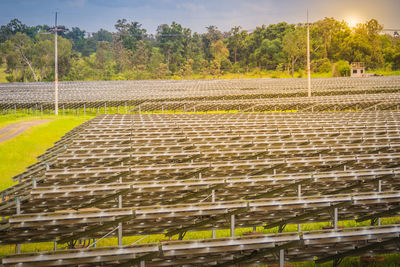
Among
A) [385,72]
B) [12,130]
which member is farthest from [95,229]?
[385,72]

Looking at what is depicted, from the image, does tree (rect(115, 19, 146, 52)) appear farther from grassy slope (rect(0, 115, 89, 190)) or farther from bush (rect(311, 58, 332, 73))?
grassy slope (rect(0, 115, 89, 190))

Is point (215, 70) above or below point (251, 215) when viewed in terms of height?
above

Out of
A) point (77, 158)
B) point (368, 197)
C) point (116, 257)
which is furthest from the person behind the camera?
point (77, 158)

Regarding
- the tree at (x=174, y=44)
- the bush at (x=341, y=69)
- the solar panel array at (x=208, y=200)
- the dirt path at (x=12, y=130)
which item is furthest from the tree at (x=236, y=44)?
the solar panel array at (x=208, y=200)

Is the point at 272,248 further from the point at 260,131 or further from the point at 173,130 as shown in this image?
the point at 173,130

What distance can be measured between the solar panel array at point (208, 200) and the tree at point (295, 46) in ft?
266

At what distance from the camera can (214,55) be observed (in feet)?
344

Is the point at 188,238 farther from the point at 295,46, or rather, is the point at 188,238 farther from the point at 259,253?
the point at 295,46

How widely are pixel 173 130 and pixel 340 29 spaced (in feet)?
319

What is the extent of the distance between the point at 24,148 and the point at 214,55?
87171 millimetres

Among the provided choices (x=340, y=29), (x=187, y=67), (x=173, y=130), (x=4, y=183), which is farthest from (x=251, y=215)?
(x=340, y=29)

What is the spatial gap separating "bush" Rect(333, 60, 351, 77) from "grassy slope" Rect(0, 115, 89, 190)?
71.6m

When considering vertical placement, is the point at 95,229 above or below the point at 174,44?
below

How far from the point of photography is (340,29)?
339 feet
